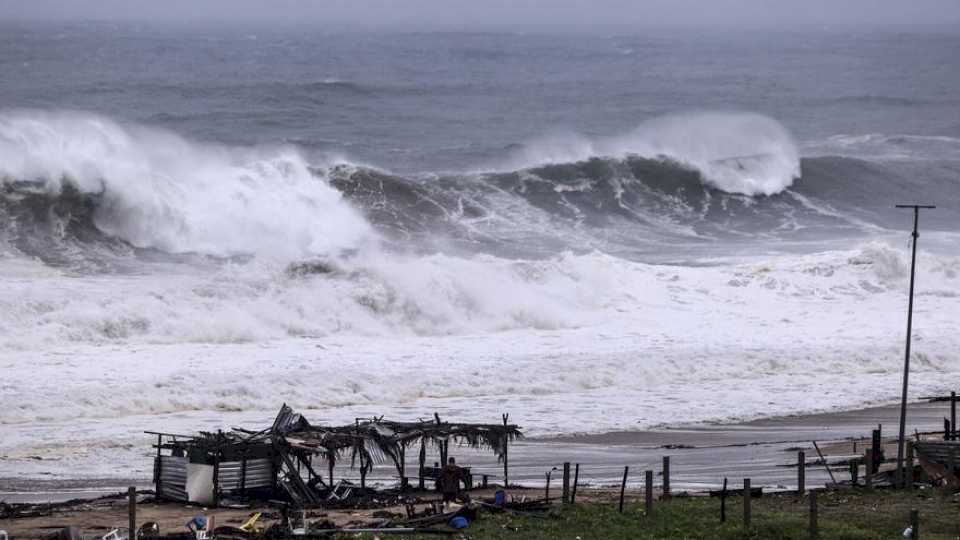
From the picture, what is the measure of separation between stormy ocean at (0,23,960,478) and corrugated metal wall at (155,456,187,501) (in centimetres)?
240

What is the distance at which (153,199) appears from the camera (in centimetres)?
4434

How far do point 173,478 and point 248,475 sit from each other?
88 cm

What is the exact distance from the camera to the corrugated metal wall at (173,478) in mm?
20047

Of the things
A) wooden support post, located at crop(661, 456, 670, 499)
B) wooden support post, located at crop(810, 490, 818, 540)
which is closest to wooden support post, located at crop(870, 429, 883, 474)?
wooden support post, located at crop(661, 456, 670, 499)

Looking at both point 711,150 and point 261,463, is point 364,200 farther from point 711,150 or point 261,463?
point 261,463

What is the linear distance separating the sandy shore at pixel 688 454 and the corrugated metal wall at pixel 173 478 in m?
1.36

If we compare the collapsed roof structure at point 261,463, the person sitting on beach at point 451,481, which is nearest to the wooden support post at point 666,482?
the person sitting on beach at point 451,481

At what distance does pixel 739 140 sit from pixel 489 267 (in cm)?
2569

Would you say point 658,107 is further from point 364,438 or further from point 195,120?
point 364,438

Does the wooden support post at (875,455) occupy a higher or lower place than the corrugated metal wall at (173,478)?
higher

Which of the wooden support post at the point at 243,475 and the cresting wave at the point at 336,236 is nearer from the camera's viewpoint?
the wooden support post at the point at 243,475

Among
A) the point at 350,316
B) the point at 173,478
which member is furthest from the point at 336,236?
the point at 173,478

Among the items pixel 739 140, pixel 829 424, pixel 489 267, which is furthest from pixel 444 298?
pixel 739 140

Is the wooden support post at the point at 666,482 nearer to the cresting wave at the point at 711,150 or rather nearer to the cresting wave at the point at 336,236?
the cresting wave at the point at 336,236
